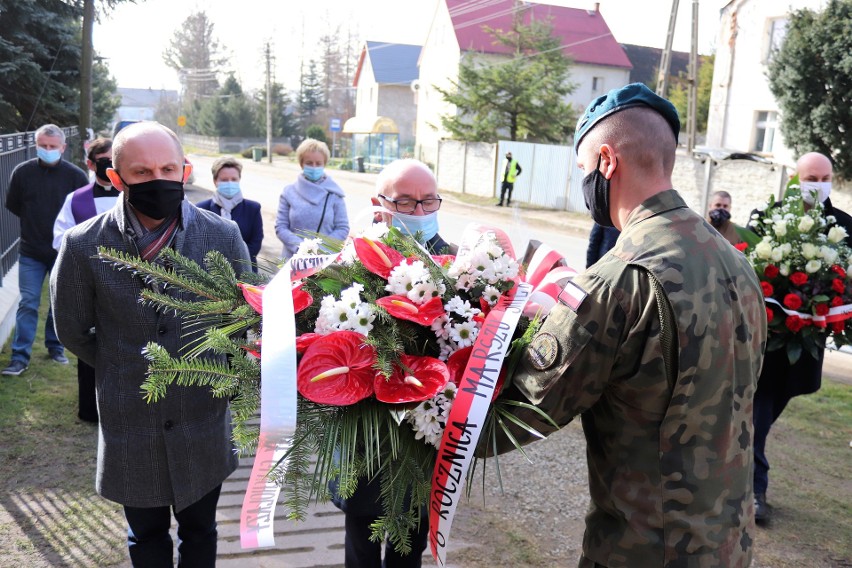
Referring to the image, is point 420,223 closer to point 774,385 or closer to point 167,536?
point 167,536

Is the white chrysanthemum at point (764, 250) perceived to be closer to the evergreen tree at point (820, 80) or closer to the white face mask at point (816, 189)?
the white face mask at point (816, 189)

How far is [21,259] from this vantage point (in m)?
6.23

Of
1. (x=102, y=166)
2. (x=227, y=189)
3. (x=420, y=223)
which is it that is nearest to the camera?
(x=420, y=223)

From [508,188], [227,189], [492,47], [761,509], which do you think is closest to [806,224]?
[761,509]

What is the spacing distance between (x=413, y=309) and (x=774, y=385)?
332 centimetres

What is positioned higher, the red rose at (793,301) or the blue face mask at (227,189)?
the blue face mask at (227,189)

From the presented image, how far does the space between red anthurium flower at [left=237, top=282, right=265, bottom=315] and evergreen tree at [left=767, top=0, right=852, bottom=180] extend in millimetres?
17975

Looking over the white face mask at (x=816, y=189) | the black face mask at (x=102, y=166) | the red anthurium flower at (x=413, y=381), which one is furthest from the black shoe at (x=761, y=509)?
the black face mask at (x=102, y=166)

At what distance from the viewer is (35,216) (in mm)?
6199

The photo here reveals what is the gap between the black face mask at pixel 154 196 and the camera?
271 centimetres

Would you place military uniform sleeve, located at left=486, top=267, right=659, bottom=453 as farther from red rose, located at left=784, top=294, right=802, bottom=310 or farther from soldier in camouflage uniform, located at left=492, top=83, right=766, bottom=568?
red rose, located at left=784, top=294, right=802, bottom=310

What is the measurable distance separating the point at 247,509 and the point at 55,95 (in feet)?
59.3

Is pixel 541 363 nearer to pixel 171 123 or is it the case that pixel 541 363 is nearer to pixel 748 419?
pixel 748 419

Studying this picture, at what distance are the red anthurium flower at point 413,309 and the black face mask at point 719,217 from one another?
4.31m
